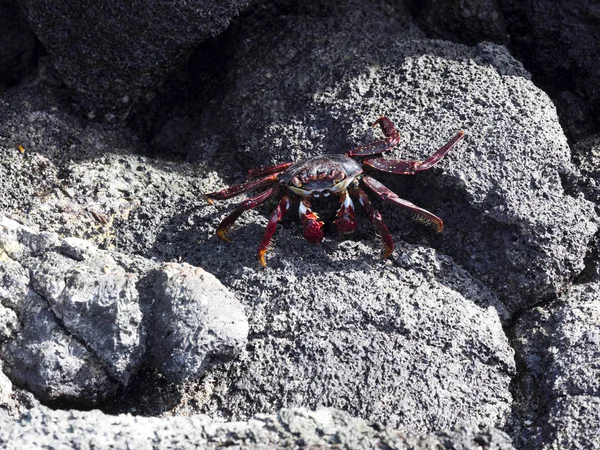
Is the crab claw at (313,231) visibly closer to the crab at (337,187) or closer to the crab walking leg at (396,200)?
the crab at (337,187)

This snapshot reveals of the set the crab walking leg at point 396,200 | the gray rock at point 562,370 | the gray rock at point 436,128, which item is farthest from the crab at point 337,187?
the gray rock at point 562,370

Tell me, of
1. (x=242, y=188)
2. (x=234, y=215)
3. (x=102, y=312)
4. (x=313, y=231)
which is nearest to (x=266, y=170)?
(x=242, y=188)

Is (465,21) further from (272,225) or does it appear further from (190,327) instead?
(190,327)

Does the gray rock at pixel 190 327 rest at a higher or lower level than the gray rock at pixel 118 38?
lower

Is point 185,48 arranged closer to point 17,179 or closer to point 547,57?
point 17,179

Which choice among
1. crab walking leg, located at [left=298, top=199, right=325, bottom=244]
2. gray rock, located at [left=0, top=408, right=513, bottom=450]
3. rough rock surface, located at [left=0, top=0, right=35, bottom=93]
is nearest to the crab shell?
crab walking leg, located at [left=298, top=199, right=325, bottom=244]
